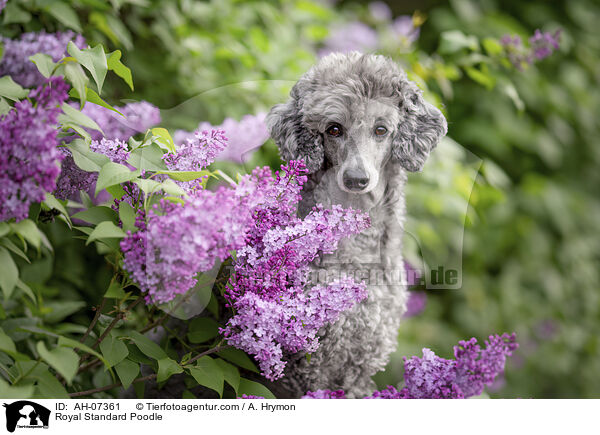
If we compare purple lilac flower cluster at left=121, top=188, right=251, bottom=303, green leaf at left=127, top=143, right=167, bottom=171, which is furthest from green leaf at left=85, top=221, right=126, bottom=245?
green leaf at left=127, top=143, right=167, bottom=171

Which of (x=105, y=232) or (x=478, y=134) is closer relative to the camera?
(x=105, y=232)

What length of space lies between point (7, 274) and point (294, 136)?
0.43m

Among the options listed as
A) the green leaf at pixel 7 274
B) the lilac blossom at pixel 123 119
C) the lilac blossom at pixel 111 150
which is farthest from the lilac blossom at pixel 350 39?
the green leaf at pixel 7 274

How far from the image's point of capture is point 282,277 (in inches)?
30.9

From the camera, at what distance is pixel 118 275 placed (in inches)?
32.1

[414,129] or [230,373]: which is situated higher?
[414,129]

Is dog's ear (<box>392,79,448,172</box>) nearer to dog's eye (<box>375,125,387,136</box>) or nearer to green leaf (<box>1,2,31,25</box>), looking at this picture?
dog's eye (<box>375,125,387,136</box>)

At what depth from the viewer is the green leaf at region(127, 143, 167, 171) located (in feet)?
2.64

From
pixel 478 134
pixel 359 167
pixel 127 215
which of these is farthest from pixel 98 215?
pixel 478 134

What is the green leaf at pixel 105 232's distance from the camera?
0.68m

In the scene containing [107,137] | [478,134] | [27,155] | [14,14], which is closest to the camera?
[27,155]

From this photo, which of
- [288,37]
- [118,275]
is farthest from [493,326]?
[118,275]

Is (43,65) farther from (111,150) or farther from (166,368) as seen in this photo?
(166,368)
